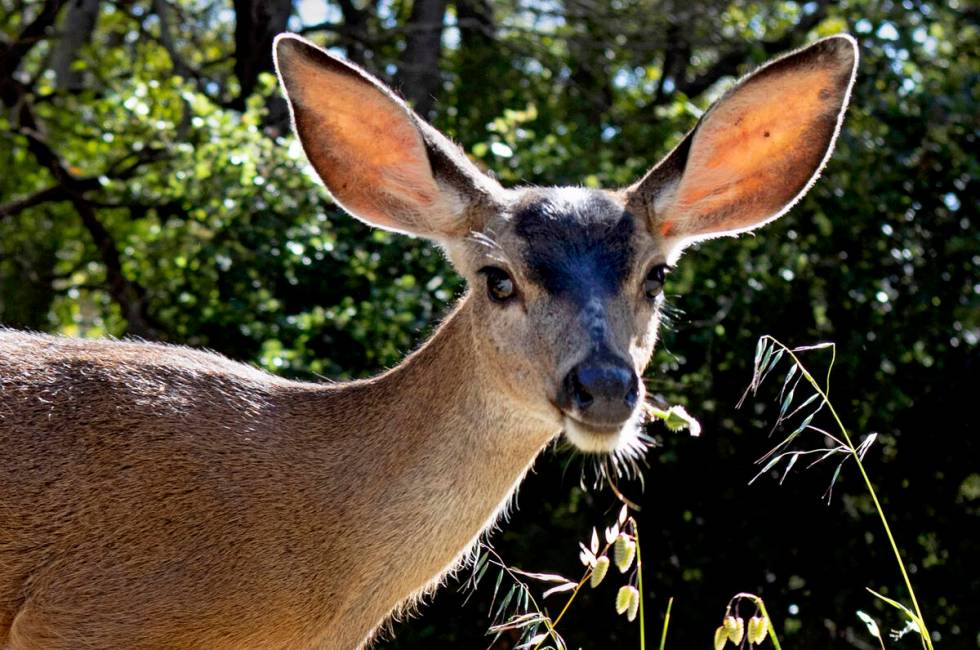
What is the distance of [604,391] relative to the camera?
14.0ft

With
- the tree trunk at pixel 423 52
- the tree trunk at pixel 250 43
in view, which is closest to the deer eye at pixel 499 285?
the tree trunk at pixel 250 43

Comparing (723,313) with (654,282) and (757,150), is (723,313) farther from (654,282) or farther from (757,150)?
(654,282)

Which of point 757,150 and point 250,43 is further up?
point 757,150

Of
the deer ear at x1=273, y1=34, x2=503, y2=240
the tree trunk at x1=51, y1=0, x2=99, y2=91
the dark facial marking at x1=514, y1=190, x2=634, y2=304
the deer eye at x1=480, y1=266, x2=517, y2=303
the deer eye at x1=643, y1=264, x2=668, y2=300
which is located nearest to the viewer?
the dark facial marking at x1=514, y1=190, x2=634, y2=304

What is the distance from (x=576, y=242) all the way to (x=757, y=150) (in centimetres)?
90

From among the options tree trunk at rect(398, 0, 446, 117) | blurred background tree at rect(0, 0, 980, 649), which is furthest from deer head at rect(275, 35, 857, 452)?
tree trunk at rect(398, 0, 446, 117)

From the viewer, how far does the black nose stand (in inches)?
167

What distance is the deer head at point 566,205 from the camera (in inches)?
178

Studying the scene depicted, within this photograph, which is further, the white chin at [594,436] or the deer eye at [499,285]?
the deer eye at [499,285]

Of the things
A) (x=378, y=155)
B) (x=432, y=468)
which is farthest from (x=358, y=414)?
(x=378, y=155)

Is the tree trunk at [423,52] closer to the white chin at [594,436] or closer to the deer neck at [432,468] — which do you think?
the deer neck at [432,468]

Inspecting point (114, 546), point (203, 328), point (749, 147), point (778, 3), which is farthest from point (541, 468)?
point (778, 3)

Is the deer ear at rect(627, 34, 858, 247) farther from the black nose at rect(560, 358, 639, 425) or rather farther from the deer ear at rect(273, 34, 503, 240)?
the black nose at rect(560, 358, 639, 425)

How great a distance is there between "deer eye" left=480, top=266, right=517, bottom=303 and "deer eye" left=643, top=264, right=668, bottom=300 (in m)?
0.42
